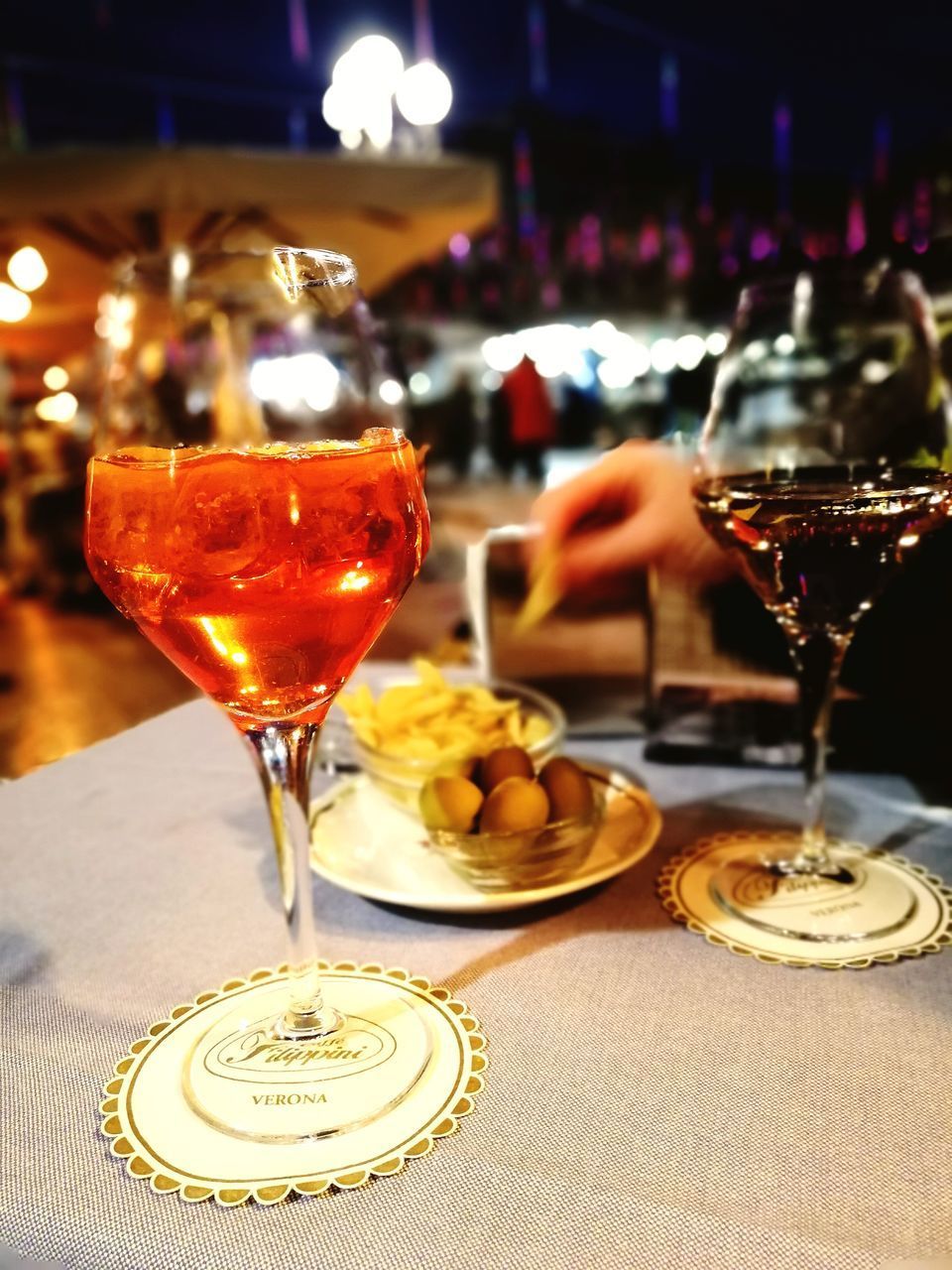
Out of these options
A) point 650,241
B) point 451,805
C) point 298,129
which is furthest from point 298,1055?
point 650,241

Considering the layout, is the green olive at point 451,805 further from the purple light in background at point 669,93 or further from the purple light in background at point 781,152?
the purple light in background at point 781,152

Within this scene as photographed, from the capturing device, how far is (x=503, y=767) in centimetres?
78

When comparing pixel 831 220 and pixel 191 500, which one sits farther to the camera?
pixel 831 220

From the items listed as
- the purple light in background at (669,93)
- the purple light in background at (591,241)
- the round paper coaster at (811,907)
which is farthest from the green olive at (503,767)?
the purple light in background at (591,241)

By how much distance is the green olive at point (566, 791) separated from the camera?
73 cm

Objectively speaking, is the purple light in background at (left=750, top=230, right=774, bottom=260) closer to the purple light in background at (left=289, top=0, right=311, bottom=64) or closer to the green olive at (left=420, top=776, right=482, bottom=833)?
the purple light in background at (left=289, top=0, right=311, bottom=64)

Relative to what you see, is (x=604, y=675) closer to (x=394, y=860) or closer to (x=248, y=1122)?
(x=394, y=860)

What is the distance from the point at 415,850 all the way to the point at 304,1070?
0.28 m

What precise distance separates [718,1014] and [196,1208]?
0.33m

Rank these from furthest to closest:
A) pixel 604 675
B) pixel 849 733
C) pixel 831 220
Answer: pixel 831 220 → pixel 604 675 → pixel 849 733

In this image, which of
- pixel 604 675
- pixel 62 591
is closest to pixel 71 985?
pixel 604 675

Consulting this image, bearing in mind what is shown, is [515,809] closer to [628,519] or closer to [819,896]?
[819,896]

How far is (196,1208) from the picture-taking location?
46cm

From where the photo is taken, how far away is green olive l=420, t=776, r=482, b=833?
0.74 metres
